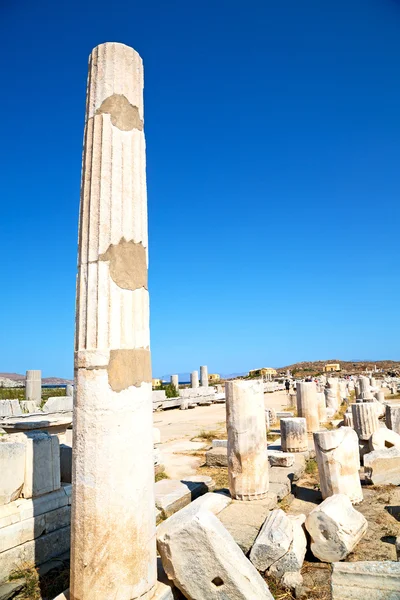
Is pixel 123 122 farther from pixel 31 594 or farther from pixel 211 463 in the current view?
pixel 211 463

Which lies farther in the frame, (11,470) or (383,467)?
(383,467)

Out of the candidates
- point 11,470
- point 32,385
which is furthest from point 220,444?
point 32,385

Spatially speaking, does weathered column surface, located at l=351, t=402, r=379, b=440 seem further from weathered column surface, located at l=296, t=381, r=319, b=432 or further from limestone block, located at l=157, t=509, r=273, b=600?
limestone block, located at l=157, t=509, r=273, b=600

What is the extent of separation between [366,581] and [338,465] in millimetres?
3144

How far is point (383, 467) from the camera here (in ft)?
26.1

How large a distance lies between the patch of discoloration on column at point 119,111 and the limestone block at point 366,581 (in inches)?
170

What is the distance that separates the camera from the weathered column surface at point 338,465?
6.53m

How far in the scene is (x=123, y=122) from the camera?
3.87 meters

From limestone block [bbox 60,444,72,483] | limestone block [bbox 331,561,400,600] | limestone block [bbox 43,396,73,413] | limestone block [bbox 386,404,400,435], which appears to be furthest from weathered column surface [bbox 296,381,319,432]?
limestone block [bbox 331,561,400,600]

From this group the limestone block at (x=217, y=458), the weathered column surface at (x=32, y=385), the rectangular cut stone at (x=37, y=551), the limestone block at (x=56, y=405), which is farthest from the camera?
the weathered column surface at (x=32, y=385)

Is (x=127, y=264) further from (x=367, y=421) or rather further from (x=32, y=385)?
(x=32, y=385)

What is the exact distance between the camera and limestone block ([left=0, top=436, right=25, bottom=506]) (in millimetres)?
4566

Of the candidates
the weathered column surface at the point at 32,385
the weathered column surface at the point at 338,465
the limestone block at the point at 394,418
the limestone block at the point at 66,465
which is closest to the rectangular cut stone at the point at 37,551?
the limestone block at the point at 66,465

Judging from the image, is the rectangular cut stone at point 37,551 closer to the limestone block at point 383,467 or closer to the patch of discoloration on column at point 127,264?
the patch of discoloration on column at point 127,264
